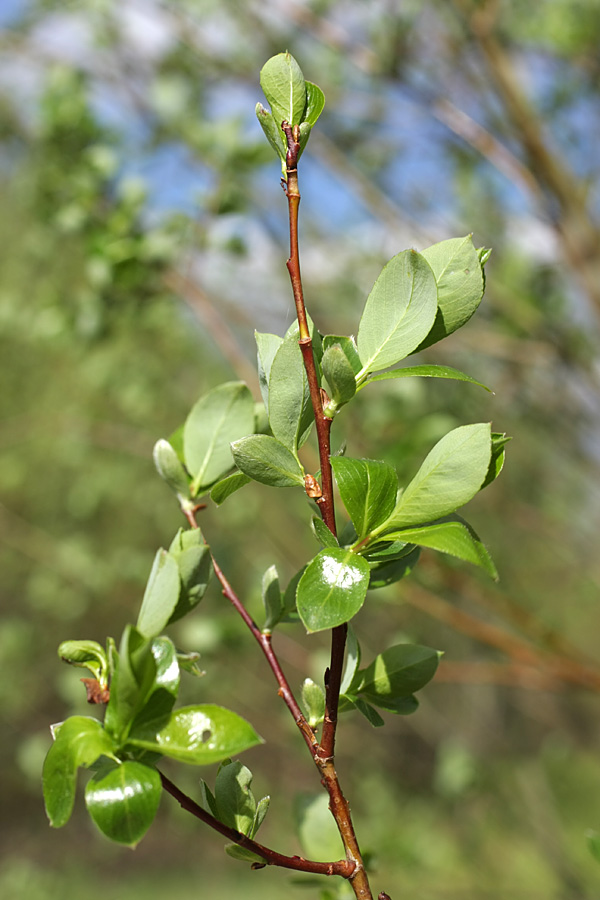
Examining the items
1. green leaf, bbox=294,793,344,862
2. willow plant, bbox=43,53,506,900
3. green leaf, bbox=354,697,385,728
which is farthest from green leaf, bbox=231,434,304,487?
green leaf, bbox=294,793,344,862

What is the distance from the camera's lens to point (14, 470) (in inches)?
136

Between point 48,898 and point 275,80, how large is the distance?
4457mm

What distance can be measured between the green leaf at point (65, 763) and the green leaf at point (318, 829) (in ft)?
0.63

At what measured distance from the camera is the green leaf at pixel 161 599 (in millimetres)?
289

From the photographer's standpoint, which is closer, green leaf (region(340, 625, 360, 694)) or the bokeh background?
green leaf (region(340, 625, 360, 694))

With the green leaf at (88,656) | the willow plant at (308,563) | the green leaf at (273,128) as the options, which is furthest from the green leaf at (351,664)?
the green leaf at (273,128)

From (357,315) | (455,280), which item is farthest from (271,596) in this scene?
(357,315)

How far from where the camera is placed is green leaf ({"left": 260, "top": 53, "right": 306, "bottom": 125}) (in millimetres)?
297

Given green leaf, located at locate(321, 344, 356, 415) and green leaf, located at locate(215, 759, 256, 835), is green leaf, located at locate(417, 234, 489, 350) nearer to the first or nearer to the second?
green leaf, located at locate(321, 344, 356, 415)

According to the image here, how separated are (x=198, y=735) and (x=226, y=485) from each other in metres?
0.11

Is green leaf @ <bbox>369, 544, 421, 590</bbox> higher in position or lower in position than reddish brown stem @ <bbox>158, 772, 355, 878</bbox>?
higher

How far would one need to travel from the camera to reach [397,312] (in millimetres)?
295

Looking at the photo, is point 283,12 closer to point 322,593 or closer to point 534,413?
point 534,413

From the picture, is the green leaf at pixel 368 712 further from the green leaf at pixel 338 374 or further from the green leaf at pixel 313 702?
the green leaf at pixel 338 374
